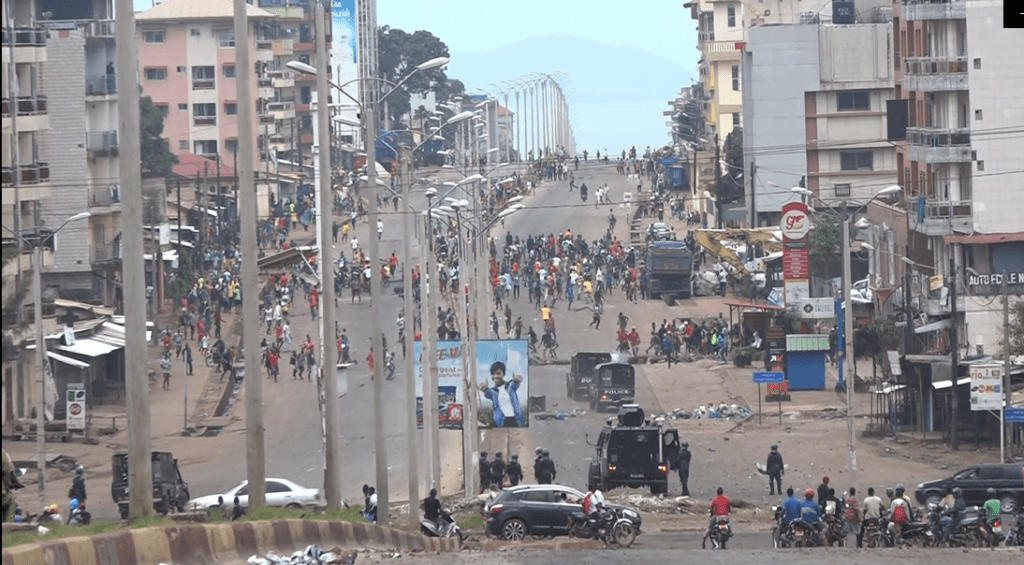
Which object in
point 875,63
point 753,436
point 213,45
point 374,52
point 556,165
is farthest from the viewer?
point 374,52

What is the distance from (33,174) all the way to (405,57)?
378 feet

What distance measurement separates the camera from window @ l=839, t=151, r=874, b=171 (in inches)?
3233

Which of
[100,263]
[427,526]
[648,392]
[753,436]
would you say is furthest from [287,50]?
[427,526]

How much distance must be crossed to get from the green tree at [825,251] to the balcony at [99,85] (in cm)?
2820

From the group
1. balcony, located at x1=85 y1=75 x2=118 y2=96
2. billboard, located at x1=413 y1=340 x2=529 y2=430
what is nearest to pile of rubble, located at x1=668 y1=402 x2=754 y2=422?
billboard, located at x1=413 y1=340 x2=529 y2=430

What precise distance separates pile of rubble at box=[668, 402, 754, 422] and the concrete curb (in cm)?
2751

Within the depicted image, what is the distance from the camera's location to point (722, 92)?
118 metres

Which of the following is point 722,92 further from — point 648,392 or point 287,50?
point 648,392

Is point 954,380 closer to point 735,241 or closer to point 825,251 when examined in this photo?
point 825,251

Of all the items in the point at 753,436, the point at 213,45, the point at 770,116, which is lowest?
the point at 753,436

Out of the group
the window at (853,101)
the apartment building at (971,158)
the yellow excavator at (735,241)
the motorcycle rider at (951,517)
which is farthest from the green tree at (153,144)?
the motorcycle rider at (951,517)

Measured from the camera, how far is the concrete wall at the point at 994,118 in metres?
52.6

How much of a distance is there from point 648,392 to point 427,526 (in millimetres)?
24841

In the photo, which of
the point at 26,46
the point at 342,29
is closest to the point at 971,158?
the point at 26,46
